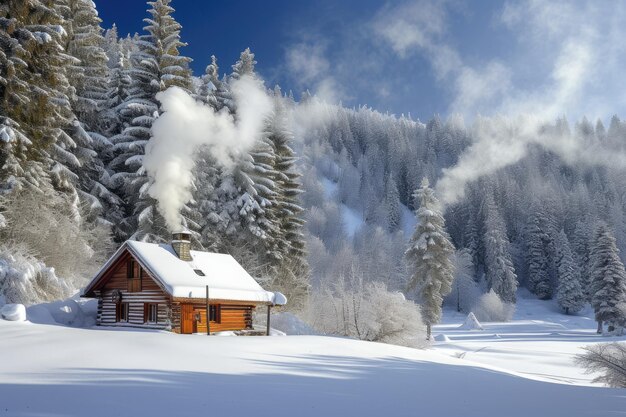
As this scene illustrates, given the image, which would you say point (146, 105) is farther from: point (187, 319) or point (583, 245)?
point (583, 245)

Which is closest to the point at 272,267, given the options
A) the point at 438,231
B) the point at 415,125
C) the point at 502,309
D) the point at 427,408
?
the point at 438,231

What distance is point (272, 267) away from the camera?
39.2 m

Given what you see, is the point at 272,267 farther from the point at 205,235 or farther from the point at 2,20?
the point at 2,20

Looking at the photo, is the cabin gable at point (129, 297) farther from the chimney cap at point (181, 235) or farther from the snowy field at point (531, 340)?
the snowy field at point (531, 340)

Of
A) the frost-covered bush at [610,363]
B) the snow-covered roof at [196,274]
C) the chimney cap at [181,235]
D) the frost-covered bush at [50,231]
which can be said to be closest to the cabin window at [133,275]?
the snow-covered roof at [196,274]

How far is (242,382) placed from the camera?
37.9 feet

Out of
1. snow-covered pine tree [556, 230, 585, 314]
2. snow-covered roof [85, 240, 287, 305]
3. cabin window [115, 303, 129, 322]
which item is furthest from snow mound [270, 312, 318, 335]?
snow-covered pine tree [556, 230, 585, 314]

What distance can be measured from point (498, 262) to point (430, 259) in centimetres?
4219

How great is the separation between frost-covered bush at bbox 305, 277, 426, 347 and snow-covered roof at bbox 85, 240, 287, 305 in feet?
23.2

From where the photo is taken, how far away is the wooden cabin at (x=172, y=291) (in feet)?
86.2

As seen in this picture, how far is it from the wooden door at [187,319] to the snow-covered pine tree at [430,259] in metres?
25.9

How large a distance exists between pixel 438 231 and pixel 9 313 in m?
37.8

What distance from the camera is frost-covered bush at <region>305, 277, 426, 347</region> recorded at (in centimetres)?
3422

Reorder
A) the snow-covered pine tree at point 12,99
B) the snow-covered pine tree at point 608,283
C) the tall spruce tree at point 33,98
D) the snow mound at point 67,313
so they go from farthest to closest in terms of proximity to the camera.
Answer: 1. the snow-covered pine tree at point 608,283
2. the tall spruce tree at point 33,98
3. the snow-covered pine tree at point 12,99
4. the snow mound at point 67,313
